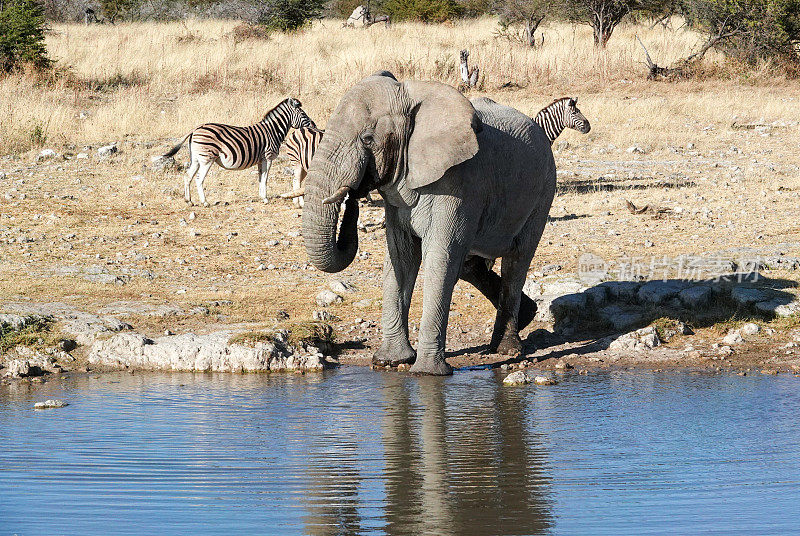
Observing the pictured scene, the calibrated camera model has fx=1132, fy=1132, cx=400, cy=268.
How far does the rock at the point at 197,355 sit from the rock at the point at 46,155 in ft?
30.0

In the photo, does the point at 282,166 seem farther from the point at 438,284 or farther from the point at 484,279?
the point at 438,284

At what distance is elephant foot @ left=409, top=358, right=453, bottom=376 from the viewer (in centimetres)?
821

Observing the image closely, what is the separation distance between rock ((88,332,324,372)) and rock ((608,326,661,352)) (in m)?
2.41

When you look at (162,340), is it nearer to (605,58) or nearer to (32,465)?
(32,465)

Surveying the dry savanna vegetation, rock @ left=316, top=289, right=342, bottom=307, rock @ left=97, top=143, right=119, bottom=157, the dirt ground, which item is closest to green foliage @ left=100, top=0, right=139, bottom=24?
the dry savanna vegetation

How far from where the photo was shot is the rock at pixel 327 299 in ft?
33.6

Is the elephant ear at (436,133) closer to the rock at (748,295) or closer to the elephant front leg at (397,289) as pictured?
the elephant front leg at (397,289)

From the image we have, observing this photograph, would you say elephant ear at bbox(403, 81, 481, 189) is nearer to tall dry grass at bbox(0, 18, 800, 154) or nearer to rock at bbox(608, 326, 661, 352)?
rock at bbox(608, 326, 661, 352)

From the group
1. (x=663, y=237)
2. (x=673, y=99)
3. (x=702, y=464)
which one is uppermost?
(x=673, y=99)

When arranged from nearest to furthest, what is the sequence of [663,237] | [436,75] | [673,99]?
[663,237] → [673,99] → [436,75]

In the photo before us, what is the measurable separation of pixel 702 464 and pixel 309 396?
2733 mm

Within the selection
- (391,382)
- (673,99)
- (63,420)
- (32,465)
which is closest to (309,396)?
(391,382)

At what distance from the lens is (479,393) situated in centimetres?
771

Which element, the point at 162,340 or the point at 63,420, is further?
the point at 162,340
